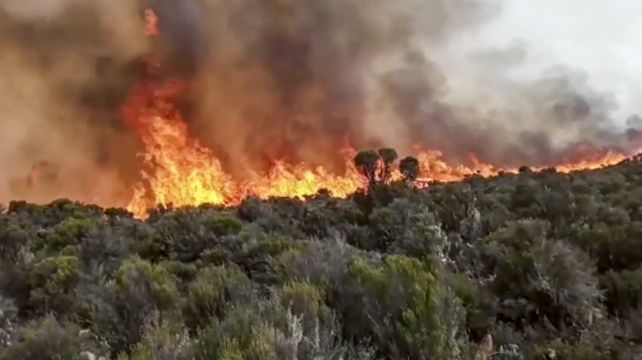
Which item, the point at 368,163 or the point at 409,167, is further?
the point at 409,167

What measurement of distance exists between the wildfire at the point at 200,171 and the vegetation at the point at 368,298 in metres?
22.4

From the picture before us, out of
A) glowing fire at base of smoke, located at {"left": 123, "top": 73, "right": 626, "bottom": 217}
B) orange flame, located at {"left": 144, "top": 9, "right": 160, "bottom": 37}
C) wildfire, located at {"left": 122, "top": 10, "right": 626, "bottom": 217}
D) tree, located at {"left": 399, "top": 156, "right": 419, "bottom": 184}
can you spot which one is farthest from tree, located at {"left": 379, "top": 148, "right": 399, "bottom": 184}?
orange flame, located at {"left": 144, "top": 9, "right": 160, "bottom": 37}

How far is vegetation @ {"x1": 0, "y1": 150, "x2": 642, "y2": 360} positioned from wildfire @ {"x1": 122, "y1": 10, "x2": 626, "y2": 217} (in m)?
22.4

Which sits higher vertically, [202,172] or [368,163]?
[202,172]

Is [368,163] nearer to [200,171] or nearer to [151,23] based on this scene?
[200,171]

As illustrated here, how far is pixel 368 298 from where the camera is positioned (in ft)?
17.8

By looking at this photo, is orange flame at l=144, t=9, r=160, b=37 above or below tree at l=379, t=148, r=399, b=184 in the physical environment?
above

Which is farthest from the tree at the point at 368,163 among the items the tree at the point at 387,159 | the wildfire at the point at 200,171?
the wildfire at the point at 200,171

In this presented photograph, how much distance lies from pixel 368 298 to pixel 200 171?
116 feet

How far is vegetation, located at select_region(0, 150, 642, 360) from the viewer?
4.77 meters

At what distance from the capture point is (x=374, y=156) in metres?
26.3

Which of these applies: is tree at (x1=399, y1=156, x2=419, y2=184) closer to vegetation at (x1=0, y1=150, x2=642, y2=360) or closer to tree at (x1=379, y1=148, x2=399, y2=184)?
tree at (x1=379, y1=148, x2=399, y2=184)

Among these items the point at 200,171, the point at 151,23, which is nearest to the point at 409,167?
the point at 200,171

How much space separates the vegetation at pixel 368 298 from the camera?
15.6 feet
